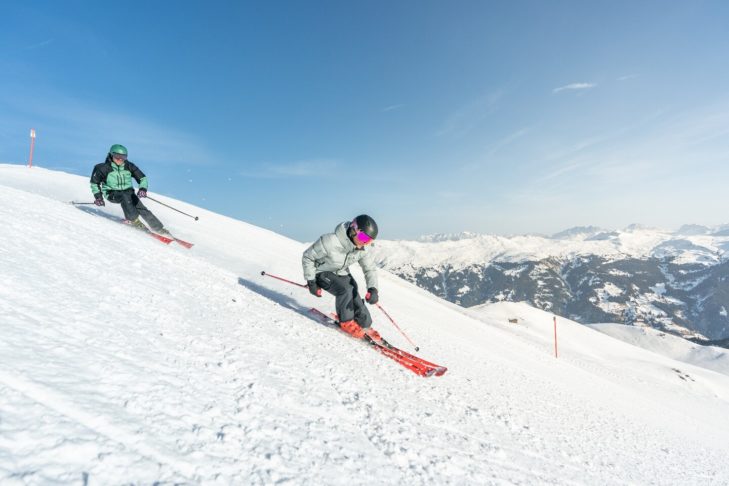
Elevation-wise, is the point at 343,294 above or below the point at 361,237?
below

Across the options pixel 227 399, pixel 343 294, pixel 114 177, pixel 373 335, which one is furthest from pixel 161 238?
pixel 227 399

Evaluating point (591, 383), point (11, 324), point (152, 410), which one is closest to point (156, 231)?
point (11, 324)

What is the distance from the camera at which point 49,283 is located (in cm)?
475

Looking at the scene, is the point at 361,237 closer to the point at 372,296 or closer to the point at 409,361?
the point at 372,296

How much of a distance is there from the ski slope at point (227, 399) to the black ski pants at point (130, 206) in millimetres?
2658

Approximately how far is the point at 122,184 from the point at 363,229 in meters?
9.65

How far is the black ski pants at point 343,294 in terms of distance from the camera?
324 inches

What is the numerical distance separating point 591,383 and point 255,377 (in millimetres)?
13234

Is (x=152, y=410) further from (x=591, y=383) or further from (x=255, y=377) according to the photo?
Answer: (x=591, y=383)

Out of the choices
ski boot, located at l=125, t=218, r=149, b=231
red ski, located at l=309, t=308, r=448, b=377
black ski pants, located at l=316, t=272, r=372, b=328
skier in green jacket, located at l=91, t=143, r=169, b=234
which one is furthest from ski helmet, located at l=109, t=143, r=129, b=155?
red ski, located at l=309, t=308, r=448, b=377

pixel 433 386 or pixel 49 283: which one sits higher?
pixel 49 283

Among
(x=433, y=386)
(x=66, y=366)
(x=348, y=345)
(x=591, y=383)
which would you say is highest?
(x=66, y=366)

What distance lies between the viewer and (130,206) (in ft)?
41.2

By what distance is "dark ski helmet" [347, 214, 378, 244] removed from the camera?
7.73m
